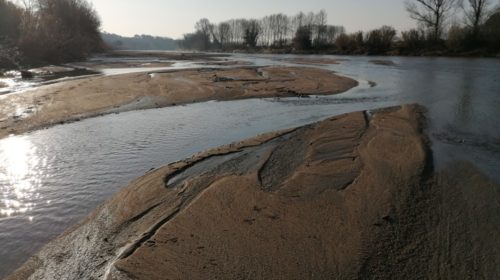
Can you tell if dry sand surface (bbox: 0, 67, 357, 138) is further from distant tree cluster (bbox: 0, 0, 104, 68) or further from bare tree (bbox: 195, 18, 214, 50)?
bare tree (bbox: 195, 18, 214, 50)

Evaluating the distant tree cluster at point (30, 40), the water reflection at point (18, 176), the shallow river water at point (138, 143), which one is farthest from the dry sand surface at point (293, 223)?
the distant tree cluster at point (30, 40)

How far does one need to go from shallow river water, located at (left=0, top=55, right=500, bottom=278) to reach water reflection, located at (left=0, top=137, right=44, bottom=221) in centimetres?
2

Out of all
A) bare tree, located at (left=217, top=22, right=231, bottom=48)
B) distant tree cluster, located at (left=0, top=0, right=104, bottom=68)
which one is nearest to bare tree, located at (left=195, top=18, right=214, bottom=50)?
bare tree, located at (left=217, top=22, right=231, bottom=48)

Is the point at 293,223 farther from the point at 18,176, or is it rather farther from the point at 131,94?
the point at 131,94

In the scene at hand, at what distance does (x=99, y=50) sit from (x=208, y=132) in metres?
55.8

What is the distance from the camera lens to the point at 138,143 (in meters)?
7.52

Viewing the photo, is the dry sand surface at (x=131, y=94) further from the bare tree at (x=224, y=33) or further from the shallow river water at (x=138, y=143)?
the bare tree at (x=224, y=33)

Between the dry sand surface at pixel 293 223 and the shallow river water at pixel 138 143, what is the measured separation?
18.0 inches

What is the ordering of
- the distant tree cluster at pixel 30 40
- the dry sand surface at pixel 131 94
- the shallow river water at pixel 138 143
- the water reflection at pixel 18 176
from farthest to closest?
the distant tree cluster at pixel 30 40 < the dry sand surface at pixel 131 94 < the water reflection at pixel 18 176 < the shallow river water at pixel 138 143

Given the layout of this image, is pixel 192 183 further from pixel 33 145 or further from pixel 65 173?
pixel 33 145

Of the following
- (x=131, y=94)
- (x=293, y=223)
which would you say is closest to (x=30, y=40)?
(x=131, y=94)

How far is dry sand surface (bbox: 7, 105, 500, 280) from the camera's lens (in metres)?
3.23

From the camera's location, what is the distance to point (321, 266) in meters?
3.22

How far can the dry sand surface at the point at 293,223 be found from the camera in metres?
3.23
